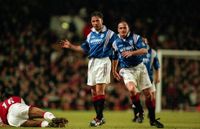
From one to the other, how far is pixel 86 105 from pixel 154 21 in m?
7.19

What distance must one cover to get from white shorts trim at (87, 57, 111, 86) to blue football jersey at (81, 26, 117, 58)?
12cm

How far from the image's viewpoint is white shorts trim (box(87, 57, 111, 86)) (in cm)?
1281

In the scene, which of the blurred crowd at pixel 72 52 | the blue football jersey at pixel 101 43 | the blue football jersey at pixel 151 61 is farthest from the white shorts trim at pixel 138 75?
the blurred crowd at pixel 72 52

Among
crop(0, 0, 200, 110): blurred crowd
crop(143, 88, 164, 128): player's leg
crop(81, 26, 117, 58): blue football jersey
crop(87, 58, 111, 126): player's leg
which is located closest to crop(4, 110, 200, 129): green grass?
crop(143, 88, 164, 128): player's leg

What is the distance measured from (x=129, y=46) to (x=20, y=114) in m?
2.83

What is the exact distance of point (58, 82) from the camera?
84.0 feet

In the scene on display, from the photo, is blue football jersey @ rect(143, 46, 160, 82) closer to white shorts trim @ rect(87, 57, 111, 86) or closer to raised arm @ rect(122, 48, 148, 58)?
white shorts trim @ rect(87, 57, 111, 86)

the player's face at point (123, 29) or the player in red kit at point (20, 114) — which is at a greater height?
the player's face at point (123, 29)

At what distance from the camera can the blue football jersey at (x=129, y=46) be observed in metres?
12.6

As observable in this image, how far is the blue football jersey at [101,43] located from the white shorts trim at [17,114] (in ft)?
7.02

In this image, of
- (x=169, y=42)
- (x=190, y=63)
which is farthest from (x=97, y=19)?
(x=169, y=42)

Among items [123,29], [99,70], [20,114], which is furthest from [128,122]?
[20,114]

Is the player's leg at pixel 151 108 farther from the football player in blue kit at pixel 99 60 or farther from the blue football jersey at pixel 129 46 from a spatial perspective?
the football player in blue kit at pixel 99 60

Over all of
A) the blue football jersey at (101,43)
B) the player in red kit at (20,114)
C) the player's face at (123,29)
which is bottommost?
the player in red kit at (20,114)
